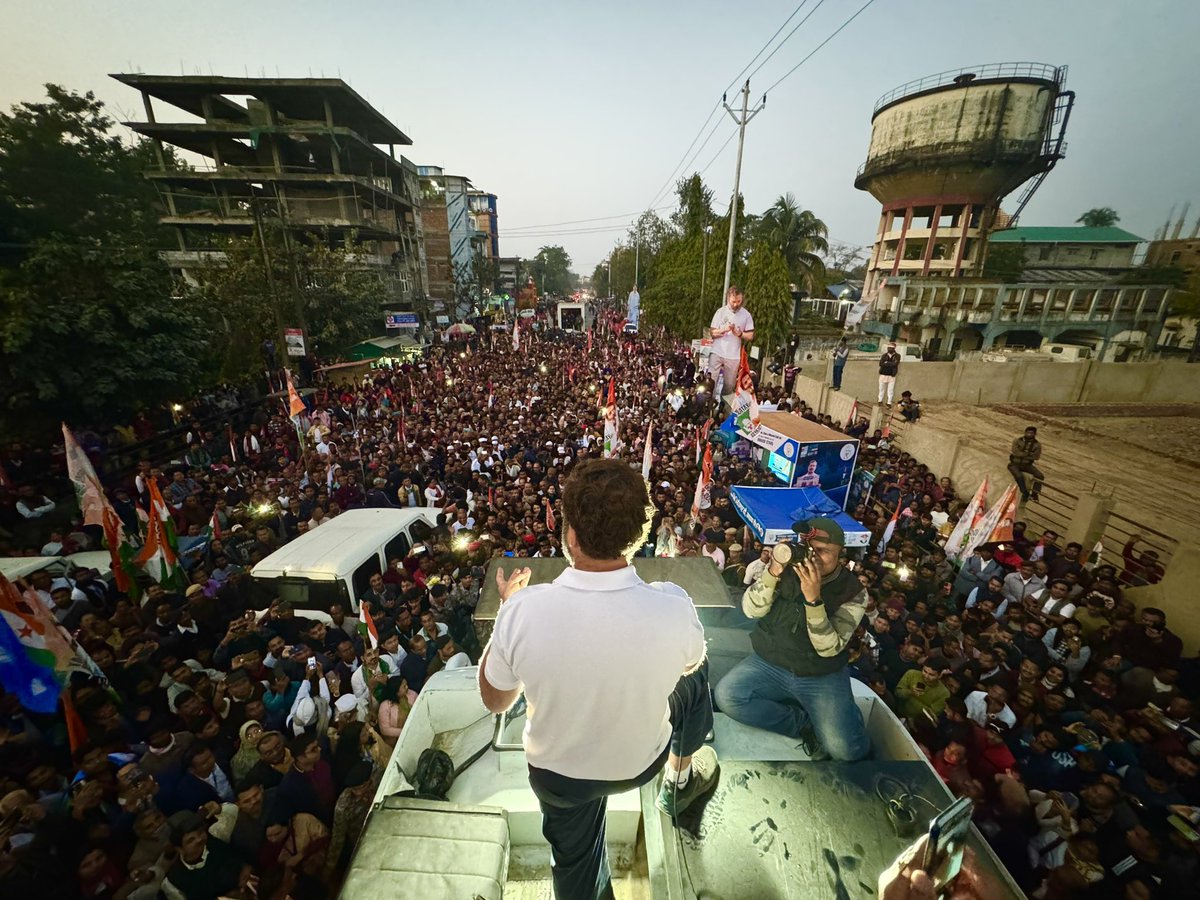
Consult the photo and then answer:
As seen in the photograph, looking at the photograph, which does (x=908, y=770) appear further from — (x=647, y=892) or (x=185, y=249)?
(x=185, y=249)

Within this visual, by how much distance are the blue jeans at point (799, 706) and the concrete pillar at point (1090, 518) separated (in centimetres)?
921

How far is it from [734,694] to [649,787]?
2.49ft

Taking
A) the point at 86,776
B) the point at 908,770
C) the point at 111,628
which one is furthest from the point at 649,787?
the point at 111,628

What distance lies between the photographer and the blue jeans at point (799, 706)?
2631 millimetres

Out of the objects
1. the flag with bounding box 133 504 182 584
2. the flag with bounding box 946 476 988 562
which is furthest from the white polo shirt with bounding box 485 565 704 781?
the flag with bounding box 946 476 988 562

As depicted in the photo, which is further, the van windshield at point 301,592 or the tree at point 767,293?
the tree at point 767,293

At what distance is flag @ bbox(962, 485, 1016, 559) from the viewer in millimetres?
7215

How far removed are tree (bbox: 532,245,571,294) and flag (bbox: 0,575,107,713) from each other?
10102 cm

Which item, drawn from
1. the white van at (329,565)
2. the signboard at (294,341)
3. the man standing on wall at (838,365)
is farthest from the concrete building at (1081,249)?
the white van at (329,565)

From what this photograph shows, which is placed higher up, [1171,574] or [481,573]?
[1171,574]

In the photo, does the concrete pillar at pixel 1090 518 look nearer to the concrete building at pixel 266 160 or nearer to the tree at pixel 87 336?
the tree at pixel 87 336

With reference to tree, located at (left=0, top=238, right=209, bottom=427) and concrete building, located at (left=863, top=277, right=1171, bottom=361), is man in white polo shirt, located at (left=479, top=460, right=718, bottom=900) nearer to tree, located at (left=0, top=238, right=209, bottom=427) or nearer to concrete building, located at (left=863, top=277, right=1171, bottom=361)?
tree, located at (left=0, top=238, right=209, bottom=427)

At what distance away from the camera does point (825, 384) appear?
57.9 feet

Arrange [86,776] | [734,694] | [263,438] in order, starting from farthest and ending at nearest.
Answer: [263,438] < [86,776] < [734,694]
